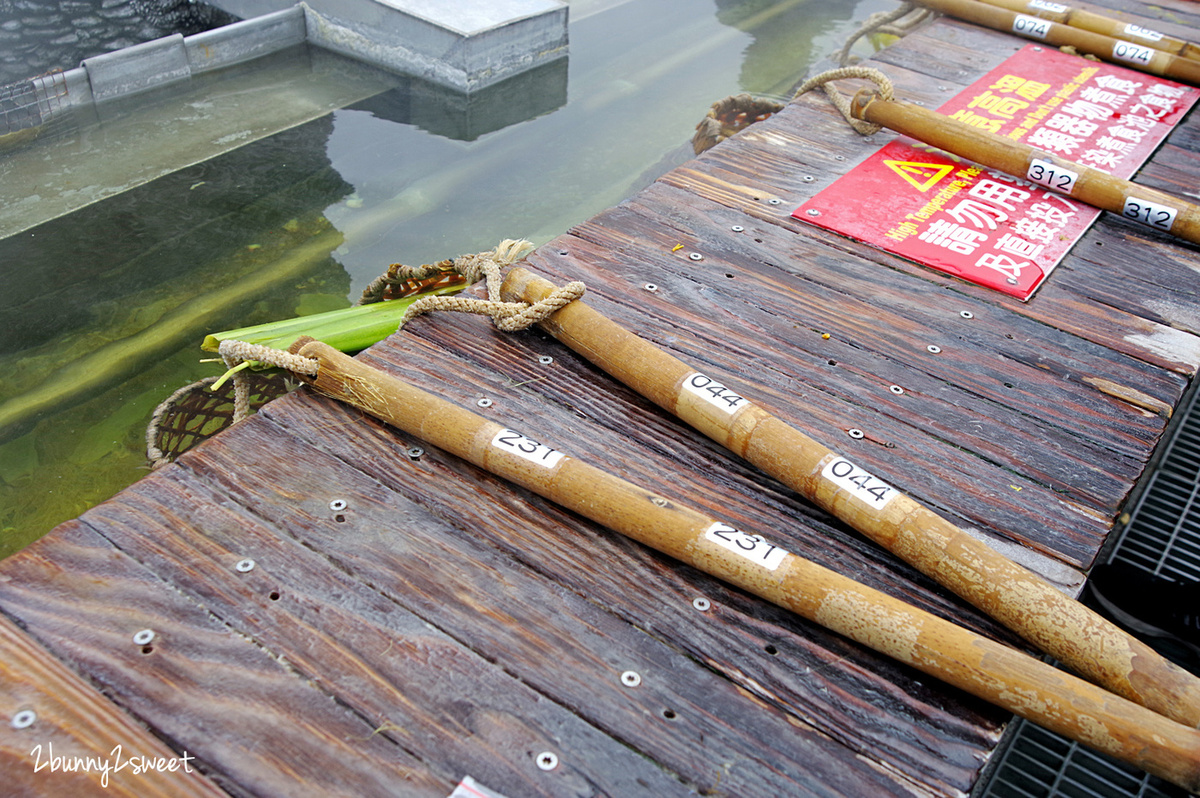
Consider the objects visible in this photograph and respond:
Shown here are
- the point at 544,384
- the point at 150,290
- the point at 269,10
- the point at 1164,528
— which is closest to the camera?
the point at 544,384

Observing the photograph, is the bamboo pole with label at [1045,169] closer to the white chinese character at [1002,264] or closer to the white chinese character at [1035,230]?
the white chinese character at [1035,230]

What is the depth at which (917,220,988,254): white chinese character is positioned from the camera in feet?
11.5

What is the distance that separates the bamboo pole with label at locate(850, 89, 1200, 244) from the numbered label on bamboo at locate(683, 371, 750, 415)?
2383 millimetres

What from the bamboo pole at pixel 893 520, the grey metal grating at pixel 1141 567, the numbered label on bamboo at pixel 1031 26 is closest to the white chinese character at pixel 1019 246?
the grey metal grating at pixel 1141 567

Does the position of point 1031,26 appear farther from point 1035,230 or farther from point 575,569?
point 575,569

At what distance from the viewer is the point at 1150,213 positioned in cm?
370

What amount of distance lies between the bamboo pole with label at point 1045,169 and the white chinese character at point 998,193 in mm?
85

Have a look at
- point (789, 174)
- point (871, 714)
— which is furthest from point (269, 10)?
point (871, 714)

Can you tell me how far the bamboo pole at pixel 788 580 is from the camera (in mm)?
1717

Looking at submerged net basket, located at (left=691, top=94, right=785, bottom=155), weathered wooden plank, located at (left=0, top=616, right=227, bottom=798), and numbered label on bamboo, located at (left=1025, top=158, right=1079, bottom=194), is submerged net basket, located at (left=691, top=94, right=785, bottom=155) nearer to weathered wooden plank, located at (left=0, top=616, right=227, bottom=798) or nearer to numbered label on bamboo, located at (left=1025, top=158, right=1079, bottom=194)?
numbered label on bamboo, located at (left=1025, top=158, right=1079, bottom=194)

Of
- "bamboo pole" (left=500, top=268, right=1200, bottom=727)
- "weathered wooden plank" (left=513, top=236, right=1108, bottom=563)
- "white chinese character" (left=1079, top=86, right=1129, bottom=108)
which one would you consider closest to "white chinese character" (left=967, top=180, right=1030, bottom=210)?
"white chinese character" (left=1079, top=86, right=1129, bottom=108)

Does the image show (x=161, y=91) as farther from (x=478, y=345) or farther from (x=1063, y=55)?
(x=1063, y=55)

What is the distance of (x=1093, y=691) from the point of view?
1757 mm

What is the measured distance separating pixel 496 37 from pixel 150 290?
351 centimetres
